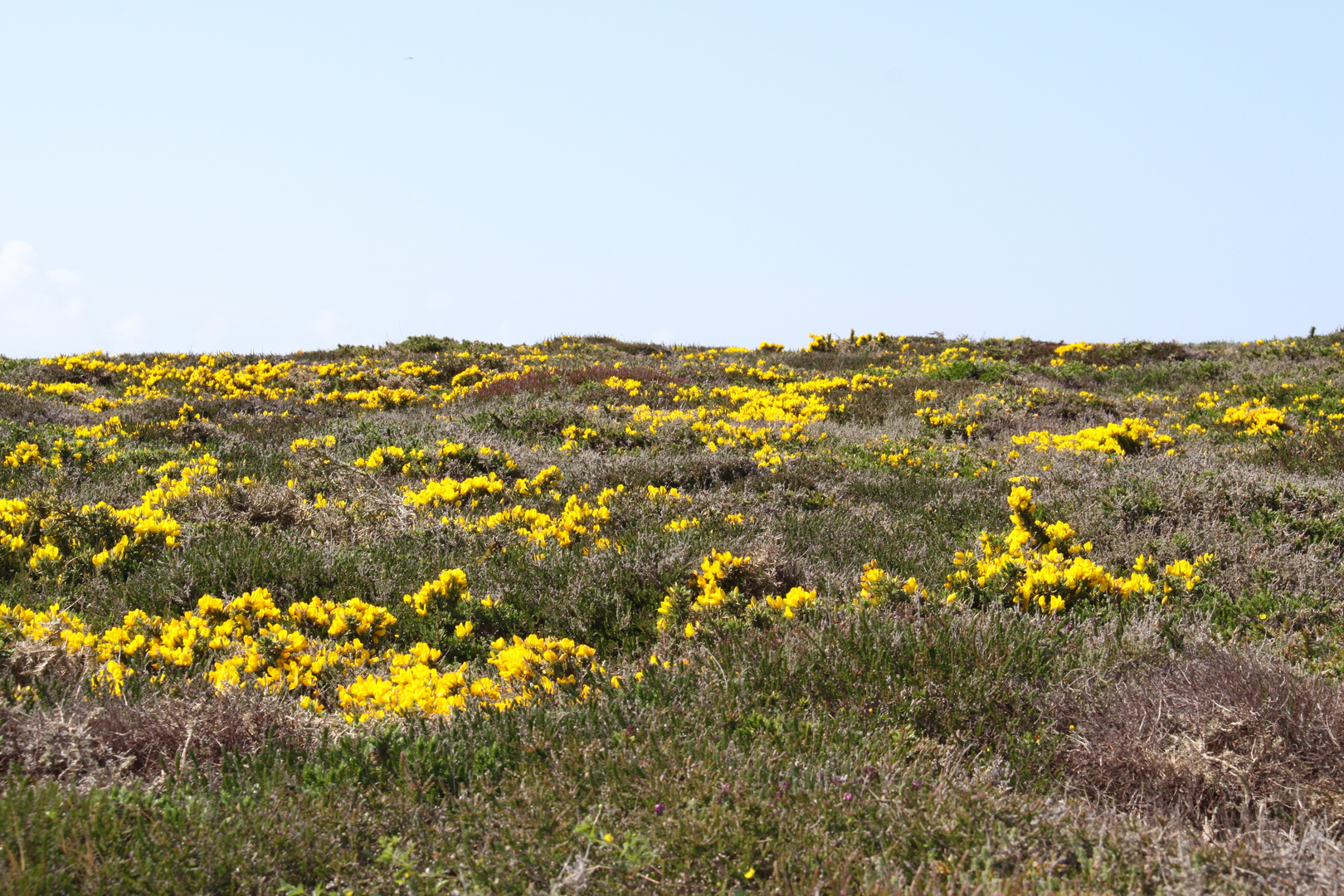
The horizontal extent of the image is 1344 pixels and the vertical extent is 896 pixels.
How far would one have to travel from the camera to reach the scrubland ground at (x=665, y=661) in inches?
90.1

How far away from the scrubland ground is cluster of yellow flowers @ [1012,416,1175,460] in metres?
0.10

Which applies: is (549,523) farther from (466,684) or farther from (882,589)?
(882,589)

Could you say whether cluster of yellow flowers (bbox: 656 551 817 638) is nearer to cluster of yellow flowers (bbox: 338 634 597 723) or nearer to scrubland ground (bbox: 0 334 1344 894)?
scrubland ground (bbox: 0 334 1344 894)

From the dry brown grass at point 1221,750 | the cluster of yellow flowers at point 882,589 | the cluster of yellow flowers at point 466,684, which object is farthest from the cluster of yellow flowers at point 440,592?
the dry brown grass at point 1221,750

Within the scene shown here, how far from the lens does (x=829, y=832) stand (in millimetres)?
2400

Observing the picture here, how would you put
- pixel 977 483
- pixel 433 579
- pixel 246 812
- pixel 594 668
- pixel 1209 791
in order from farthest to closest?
pixel 977 483, pixel 433 579, pixel 594 668, pixel 1209 791, pixel 246 812

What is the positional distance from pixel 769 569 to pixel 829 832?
2896 mm

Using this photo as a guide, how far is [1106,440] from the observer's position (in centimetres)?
962

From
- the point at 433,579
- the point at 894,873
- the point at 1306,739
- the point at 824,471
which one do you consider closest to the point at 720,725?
the point at 894,873

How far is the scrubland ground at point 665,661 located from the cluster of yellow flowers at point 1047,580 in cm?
3

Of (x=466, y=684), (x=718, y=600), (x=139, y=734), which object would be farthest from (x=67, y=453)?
(x=718, y=600)

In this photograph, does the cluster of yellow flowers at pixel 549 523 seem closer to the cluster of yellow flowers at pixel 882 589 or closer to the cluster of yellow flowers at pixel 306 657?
Result: the cluster of yellow flowers at pixel 306 657

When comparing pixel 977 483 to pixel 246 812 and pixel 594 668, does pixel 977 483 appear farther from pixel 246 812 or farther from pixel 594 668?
pixel 246 812

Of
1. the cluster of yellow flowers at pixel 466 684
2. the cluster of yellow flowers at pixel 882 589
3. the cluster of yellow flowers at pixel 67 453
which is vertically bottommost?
the cluster of yellow flowers at pixel 466 684
